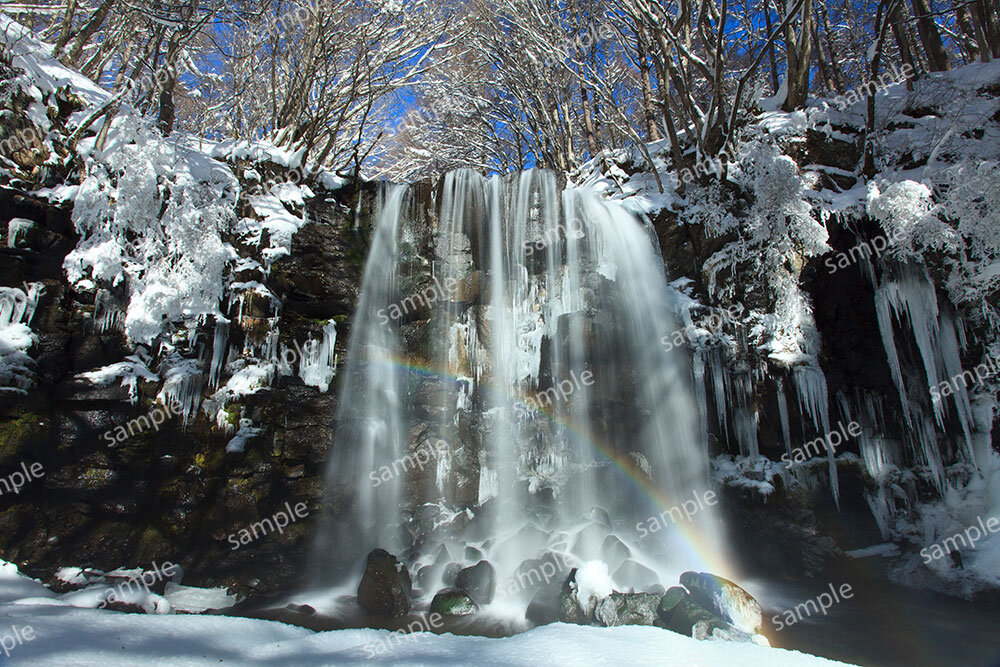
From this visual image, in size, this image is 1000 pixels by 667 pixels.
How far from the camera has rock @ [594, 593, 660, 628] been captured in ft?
16.6

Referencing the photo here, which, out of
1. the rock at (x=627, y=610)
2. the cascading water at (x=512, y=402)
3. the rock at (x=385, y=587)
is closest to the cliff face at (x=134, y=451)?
the cascading water at (x=512, y=402)

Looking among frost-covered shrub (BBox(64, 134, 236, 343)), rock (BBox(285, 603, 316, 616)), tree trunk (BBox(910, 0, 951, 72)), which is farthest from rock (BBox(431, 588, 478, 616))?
tree trunk (BBox(910, 0, 951, 72))

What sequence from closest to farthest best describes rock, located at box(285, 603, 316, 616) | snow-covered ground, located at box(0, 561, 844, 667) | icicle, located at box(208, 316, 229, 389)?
snow-covered ground, located at box(0, 561, 844, 667) < rock, located at box(285, 603, 316, 616) < icicle, located at box(208, 316, 229, 389)

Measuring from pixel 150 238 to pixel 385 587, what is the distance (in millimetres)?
5920

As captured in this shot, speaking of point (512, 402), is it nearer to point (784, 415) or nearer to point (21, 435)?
point (784, 415)

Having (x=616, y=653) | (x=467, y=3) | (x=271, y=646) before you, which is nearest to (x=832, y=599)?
(x=616, y=653)

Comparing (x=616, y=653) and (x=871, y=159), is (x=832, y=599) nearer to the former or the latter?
(x=616, y=653)

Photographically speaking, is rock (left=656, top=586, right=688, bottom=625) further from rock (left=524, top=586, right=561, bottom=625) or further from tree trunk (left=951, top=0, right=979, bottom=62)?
tree trunk (left=951, top=0, right=979, bottom=62)

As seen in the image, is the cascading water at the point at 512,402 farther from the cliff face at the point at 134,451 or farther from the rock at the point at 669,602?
the rock at the point at 669,602

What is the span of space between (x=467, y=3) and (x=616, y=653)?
1574 cm

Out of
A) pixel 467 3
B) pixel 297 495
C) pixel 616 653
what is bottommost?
pixel 616 653

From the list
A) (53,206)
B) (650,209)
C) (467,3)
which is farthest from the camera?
(467,3)

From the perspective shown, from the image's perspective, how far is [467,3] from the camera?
44.9 ft

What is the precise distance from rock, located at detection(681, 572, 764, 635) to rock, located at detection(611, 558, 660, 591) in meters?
0.64
